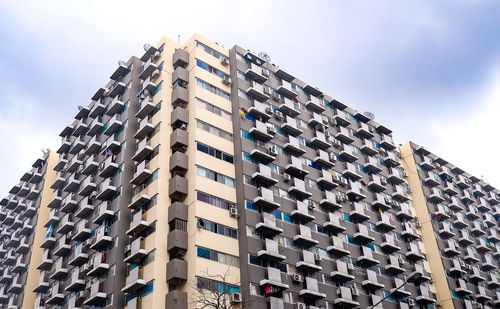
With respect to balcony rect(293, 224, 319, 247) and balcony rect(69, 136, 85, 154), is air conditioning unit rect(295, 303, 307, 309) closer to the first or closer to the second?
balcony rect(293, 224, 319, 247)

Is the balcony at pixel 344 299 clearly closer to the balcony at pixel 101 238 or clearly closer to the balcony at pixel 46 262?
the balcony at pixel 101 238

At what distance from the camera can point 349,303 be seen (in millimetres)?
53469

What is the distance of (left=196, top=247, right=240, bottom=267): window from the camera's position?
153ft

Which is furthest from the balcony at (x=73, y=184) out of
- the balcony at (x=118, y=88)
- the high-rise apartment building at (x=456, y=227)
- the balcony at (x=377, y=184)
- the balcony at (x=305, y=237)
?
the high-rise apartment building at (x=456, y=227)

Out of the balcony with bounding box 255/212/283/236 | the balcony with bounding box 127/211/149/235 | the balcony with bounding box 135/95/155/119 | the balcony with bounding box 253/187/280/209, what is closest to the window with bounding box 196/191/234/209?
the balcony with bounding box 253/187/280/209

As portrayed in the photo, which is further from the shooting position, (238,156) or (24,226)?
(24,226)

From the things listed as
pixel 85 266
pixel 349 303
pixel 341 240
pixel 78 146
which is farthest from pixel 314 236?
pixel 78 146

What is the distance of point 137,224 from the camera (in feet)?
162

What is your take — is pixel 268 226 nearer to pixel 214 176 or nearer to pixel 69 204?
pixel 214 176

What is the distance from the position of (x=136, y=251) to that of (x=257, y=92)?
23559mm

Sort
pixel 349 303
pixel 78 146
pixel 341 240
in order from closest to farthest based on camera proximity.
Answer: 1. pixel 349 303
2. pixel 341 240
3. pixel 78 146

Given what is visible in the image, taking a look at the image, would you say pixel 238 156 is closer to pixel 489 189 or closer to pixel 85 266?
pixel 85 266

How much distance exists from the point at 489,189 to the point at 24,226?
239ft

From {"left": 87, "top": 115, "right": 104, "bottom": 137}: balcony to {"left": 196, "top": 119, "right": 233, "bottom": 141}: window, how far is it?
16647 millimetres
